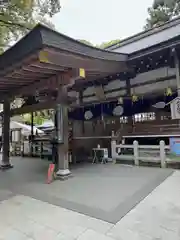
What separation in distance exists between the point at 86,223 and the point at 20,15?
11686 millimetres

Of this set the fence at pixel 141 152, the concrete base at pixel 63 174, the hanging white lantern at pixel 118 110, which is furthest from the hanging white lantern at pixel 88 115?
the concrete base at pixel 63 174

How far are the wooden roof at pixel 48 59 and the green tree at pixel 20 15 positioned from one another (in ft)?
21.5

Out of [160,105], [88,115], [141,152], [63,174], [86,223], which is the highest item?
[160,105]

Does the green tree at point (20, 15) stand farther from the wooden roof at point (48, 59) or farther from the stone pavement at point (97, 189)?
the stone pavement at point (97, 189)

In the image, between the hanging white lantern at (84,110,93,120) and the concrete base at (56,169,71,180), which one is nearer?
the concrete base at (56,169,71,180)

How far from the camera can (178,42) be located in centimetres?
545

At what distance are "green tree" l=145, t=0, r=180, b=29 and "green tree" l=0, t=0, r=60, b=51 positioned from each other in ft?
42.9

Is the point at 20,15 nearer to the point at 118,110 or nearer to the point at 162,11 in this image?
the point at 118,110

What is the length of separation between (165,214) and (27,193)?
2.94 m

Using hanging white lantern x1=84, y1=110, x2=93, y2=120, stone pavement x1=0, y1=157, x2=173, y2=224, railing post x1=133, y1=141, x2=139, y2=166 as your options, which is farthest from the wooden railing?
stone pavement x1=0, y1=157, x2=173, y2=224

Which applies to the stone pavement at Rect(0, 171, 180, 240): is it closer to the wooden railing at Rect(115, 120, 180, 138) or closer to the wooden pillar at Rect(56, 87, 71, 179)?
the wooden pillar at Rect(56, 87, 71, 179)

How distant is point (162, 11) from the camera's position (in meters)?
21.4

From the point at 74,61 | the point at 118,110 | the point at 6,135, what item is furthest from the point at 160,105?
the point at 6,135

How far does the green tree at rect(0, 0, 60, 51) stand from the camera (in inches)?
411
